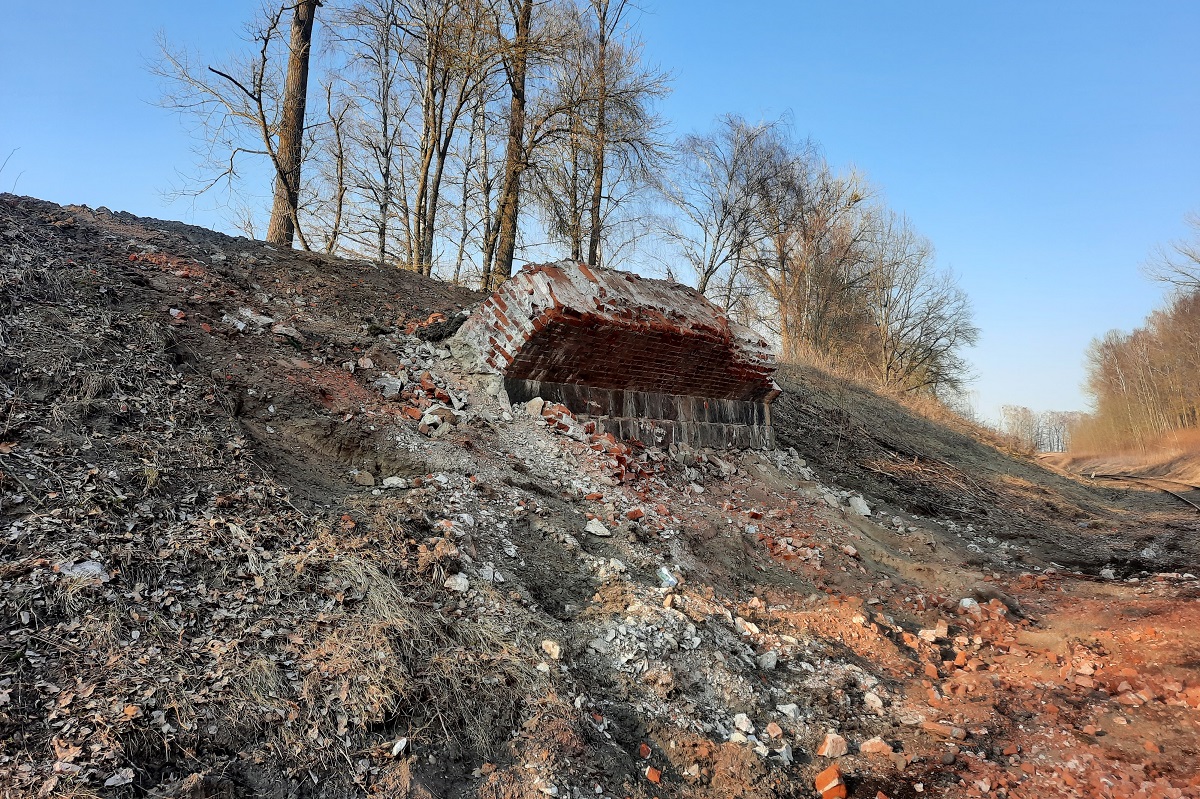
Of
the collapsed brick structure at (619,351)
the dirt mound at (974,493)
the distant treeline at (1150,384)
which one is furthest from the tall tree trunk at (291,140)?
the distant treeline at (1150,384)

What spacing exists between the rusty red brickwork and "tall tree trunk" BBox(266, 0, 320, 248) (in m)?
4.71

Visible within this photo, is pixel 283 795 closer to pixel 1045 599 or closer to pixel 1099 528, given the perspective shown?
pixel 1045 599

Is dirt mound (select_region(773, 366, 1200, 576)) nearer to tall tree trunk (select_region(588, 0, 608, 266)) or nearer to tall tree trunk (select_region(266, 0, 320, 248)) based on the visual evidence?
tall tree trunk (select_region(588, 0, 608, 266))

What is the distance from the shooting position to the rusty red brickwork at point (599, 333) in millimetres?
6008

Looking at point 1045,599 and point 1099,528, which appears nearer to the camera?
point 1045,599

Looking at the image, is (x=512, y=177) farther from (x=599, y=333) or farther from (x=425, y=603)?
(x=425, y=603)

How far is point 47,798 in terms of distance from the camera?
2.04m

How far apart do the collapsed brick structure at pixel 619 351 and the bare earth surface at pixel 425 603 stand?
0.40 metres

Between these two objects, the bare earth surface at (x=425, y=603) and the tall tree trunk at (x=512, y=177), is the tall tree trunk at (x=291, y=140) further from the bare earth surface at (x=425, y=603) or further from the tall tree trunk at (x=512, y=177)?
the tall tree trunk at (x=512, y=177)

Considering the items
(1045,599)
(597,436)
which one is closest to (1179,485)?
(1045,599)

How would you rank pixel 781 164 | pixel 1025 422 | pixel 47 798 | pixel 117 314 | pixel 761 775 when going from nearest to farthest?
1. pixel 47 798
2. pixel 761 775
3. pixel 117 314
4. pixel 781 164
5. pixel 1025 422

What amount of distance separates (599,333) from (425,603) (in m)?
3.30

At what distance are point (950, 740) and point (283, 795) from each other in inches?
123

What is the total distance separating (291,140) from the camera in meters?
9.52
